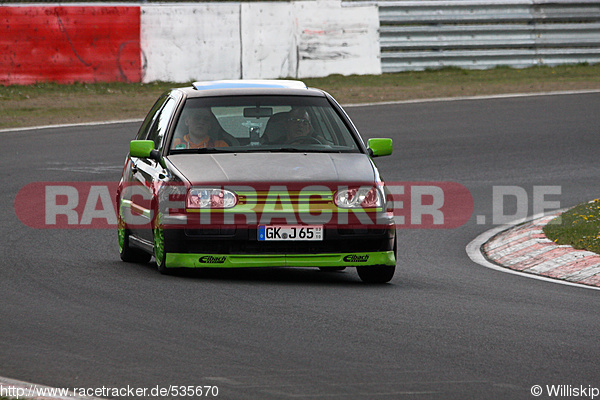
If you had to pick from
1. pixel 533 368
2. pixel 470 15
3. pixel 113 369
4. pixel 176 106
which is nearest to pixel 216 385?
pixel 113 369

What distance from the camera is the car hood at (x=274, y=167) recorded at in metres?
8.62

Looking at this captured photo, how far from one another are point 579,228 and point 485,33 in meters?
16.5

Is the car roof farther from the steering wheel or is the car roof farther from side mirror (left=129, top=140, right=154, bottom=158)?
side mirror (left=129, top=140, right=154, bottom=158)

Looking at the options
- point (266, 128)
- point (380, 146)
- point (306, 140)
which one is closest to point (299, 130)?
point (306, 140)

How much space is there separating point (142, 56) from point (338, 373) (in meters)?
19.5

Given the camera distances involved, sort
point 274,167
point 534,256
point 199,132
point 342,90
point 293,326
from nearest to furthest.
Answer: point 293,326
point 274,167
point 199,132
point 534,256
point 342,90

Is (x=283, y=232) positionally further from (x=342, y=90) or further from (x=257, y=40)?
(x=257, y=40)

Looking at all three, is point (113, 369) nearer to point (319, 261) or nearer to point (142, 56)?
point (319, 261)

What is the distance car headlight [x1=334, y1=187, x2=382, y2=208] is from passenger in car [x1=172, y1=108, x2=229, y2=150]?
128 cm

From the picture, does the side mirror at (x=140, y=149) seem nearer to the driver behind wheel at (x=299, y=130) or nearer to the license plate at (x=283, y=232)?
the driver behind wheel at (x=299, y=130)

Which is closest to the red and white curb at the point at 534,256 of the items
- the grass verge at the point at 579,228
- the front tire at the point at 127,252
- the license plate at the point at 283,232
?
the grass verge at the point at 579,228

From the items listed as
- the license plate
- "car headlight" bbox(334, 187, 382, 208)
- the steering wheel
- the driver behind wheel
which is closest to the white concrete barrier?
the driver behind wheel

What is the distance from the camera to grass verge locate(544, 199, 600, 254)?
1041 centimetres

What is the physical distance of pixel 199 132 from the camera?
9.50m
